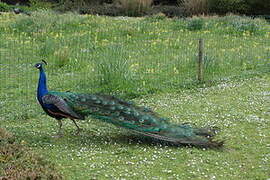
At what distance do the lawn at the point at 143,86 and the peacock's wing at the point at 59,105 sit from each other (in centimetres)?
35

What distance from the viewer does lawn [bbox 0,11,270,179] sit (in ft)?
19.9

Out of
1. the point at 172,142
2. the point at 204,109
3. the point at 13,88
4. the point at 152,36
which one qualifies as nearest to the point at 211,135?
the point at 172,142

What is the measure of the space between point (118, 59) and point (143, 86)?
2.74 feet

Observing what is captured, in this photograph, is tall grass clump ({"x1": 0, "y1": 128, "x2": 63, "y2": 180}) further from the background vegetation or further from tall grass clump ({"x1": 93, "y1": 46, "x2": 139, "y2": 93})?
the background vegetation

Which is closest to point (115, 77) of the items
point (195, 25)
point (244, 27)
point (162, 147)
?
point (162, 147)

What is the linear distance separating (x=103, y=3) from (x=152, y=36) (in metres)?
12.7

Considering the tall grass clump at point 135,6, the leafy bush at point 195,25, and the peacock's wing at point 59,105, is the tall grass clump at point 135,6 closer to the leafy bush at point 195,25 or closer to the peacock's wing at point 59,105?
the leafy bush at point 195,25

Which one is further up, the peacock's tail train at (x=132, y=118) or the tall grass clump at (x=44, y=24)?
the tall grass clump at (x=44, y=24)

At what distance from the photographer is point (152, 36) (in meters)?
14.8

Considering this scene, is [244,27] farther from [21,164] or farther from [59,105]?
[21,164]

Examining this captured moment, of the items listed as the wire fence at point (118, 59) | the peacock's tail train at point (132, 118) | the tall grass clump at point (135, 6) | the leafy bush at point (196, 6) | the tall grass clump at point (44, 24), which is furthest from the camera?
the tall grass clump at point (135, 6)

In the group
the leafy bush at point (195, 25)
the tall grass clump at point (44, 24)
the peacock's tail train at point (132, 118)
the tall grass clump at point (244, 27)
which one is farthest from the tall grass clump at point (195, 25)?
the peacock's tail train at point (132, 118)

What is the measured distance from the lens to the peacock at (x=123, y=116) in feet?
21.3

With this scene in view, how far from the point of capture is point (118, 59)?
10.1 metres
